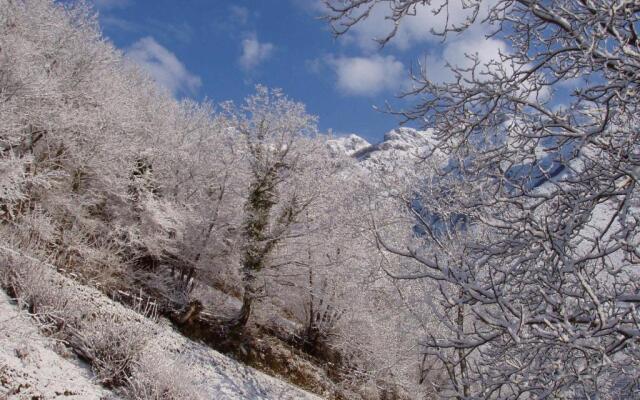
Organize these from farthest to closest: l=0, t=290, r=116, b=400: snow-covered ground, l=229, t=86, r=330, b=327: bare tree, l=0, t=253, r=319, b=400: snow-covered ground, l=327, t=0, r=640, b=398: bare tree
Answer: l=229, t=86, r=330, b=327: bare tree, l=0, t=253, r=319, b=400: snow-covered ground, l=0, t=290, r=116, b=400: snow-covered ground, l=327, t=0, r=640, b=398: bare tree

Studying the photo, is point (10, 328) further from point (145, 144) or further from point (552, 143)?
point (145, 144)

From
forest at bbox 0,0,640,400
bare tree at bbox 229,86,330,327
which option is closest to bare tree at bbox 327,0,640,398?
forest at bbox 0,0,640,400

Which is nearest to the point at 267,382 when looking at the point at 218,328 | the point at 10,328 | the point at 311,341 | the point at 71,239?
the point at 218,328

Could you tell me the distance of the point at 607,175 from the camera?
3174 millimetres

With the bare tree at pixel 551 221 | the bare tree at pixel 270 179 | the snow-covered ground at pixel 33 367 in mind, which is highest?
the bare tree at pixel 270 179

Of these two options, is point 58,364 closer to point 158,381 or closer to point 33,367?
point 33,367

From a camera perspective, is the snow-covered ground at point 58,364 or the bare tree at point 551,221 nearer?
the bare tree at point 551,221

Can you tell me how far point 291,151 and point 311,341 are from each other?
8.37m

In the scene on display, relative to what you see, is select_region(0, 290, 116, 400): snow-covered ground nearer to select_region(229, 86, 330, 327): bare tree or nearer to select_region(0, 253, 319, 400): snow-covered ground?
select_region(0, 253, 319, 400): snow-covered ground

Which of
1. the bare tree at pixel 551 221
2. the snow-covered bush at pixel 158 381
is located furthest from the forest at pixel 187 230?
the bare tree at pixel 551 221

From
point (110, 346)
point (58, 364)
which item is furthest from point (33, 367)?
point (110, 346)

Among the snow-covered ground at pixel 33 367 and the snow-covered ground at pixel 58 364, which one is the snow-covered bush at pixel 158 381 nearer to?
the snow-covered ground at pixel 58 364

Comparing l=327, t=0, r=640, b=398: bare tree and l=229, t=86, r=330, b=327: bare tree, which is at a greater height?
l=229, t=86, r=330, b=327: bare tree

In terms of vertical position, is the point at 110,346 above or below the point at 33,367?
above
